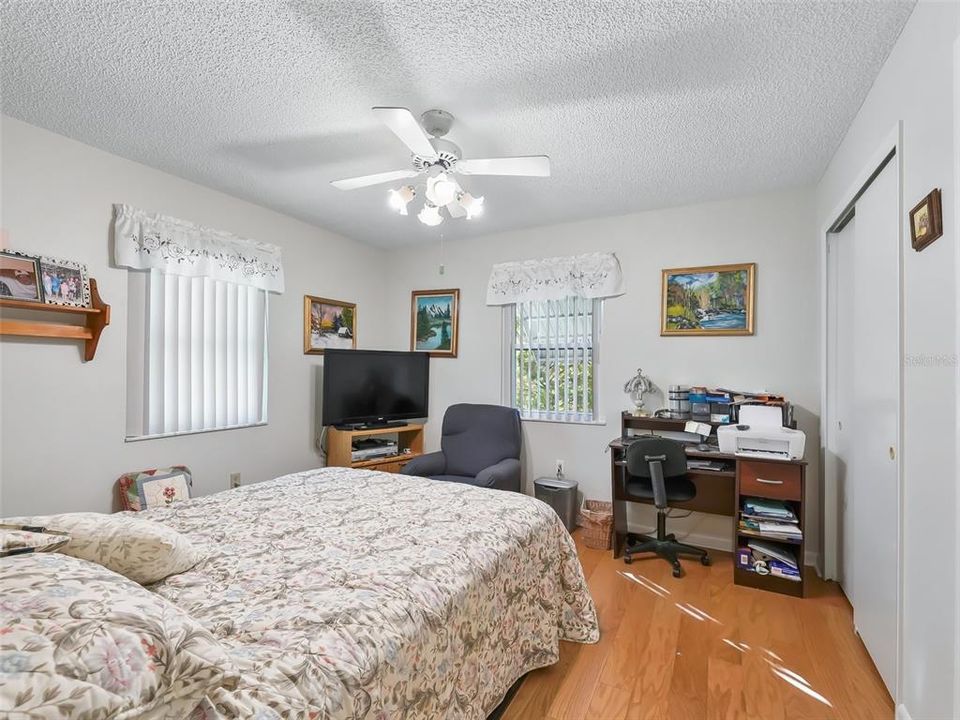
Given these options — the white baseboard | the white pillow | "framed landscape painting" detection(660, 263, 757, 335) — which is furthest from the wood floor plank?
"framed landscape painting" detection(660, 263, 757, 335)

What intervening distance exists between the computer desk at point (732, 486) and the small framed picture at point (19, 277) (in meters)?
3.43

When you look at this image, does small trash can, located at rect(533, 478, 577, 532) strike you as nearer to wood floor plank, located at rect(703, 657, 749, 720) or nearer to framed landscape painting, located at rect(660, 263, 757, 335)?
framed landscape painting, located at rect(660, 263, 757, 335)

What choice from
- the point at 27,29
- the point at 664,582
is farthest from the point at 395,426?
the point at 27,29

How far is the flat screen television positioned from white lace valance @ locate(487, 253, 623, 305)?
3.31ft

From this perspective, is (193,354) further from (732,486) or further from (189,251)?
(732,486)

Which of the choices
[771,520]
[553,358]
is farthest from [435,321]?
[771,520]

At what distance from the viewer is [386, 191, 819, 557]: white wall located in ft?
9.99

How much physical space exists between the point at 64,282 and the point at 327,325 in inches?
73.0

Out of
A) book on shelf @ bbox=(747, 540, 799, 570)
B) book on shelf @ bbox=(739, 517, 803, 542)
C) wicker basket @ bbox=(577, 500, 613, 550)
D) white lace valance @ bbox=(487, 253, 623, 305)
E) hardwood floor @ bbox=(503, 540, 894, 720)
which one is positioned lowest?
hardwood floor @ bbox=(503, 540, 894, 720)

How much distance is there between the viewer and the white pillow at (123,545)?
1.15 m

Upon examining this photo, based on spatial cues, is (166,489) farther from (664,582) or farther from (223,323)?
(664,582)

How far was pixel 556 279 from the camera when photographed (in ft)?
12.5

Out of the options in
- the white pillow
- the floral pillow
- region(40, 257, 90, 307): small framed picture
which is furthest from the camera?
region(40, 257, 90, 307): small framed picture

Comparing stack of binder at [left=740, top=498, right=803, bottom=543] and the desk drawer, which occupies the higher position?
the desk drawer
